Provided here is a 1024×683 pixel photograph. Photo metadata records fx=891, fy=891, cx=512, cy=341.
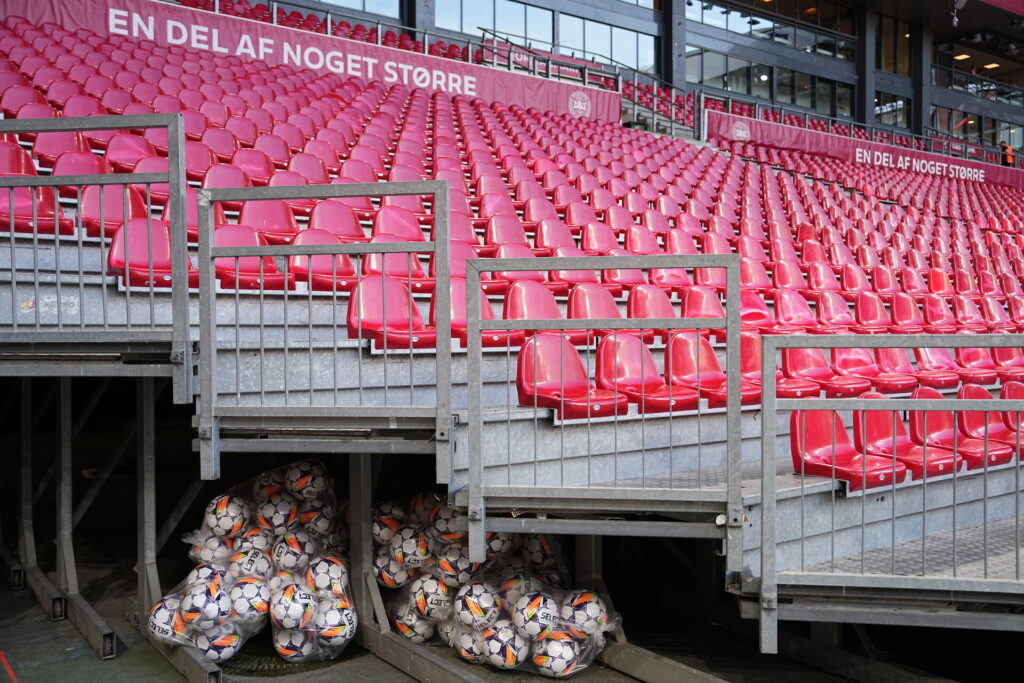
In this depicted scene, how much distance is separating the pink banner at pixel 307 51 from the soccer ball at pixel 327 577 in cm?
971

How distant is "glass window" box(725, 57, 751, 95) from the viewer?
24.1 m

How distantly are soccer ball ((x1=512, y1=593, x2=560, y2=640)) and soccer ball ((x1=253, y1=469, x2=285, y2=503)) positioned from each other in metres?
1.60

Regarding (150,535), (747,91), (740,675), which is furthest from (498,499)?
(747,91)

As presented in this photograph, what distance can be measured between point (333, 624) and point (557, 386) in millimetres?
1814

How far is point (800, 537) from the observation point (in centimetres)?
332

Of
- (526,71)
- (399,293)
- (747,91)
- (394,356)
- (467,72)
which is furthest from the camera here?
(747,91)

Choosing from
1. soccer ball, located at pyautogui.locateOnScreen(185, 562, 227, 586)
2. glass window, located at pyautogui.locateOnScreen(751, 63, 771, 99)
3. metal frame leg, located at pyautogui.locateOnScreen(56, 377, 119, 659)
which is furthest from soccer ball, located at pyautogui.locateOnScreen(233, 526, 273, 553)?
glass window, located at pyautogui.locateOnScreen(751, 63, 771, 99)

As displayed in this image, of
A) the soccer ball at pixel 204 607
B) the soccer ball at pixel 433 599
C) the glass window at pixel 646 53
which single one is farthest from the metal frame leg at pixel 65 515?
the glass window at pixel 646 53

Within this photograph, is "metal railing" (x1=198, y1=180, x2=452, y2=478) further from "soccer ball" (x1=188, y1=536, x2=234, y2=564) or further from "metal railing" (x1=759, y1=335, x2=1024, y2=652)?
"soccer ball" (x1=188, y1=536, x2=234, y2=564)

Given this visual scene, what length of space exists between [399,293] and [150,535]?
2116mm

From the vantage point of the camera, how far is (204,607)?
A: 14.5 feet

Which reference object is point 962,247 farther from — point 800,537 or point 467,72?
point 800,537

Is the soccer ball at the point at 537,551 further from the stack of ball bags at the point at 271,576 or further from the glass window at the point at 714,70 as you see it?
the glass window at the point at 714,70

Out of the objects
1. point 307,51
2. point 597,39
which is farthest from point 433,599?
point 597,39
